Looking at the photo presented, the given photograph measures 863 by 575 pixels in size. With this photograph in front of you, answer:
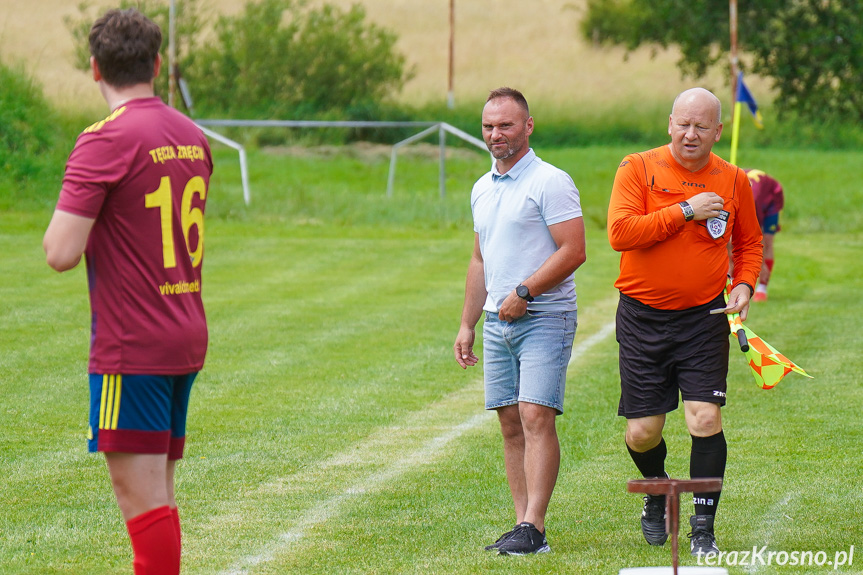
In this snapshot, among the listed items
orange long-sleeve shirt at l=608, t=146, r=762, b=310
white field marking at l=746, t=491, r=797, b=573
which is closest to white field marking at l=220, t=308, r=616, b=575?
orange long-sleeve shirt at l=608, t=146, r=762, b=310

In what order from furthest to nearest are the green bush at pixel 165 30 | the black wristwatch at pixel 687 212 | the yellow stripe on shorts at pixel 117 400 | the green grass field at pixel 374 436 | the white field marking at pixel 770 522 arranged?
the green bush at pixel 165 30 → the green grass field at pixel 374 436 → the black wristwatch at pixel 687 212 → the white field marking at pixel 770 522 → the yellow stripe on shorts at pixel 117 400

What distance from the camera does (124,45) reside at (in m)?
3.67

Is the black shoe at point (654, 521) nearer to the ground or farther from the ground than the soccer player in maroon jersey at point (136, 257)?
nearer to the ground

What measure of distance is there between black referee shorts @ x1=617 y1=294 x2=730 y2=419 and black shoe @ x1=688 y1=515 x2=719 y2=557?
0.51m

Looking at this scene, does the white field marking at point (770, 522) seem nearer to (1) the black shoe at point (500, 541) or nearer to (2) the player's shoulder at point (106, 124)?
(1) the black shoe at point (500, 541)

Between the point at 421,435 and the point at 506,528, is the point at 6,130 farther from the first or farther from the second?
the point at 506,528

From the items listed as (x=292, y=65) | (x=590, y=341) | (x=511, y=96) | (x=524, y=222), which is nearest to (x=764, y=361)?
(x=524, y=222)

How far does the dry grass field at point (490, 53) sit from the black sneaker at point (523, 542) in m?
34.2

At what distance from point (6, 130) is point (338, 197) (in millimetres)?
6853

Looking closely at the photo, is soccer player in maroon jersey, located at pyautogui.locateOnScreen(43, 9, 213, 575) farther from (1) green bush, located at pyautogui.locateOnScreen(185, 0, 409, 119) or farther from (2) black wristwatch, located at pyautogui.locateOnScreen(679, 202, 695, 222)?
(1) green bush, located at pyautogui.locateOnScreen(185, 0, 409, 119)

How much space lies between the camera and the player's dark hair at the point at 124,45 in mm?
3660

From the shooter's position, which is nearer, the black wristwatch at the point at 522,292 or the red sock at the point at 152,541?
the red sock at the point at 152,541

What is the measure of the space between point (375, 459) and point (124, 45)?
4003 mm

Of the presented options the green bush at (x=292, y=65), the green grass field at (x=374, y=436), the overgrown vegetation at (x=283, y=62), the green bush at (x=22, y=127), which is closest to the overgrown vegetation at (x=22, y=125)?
the green bush at (x=22, y=127)
